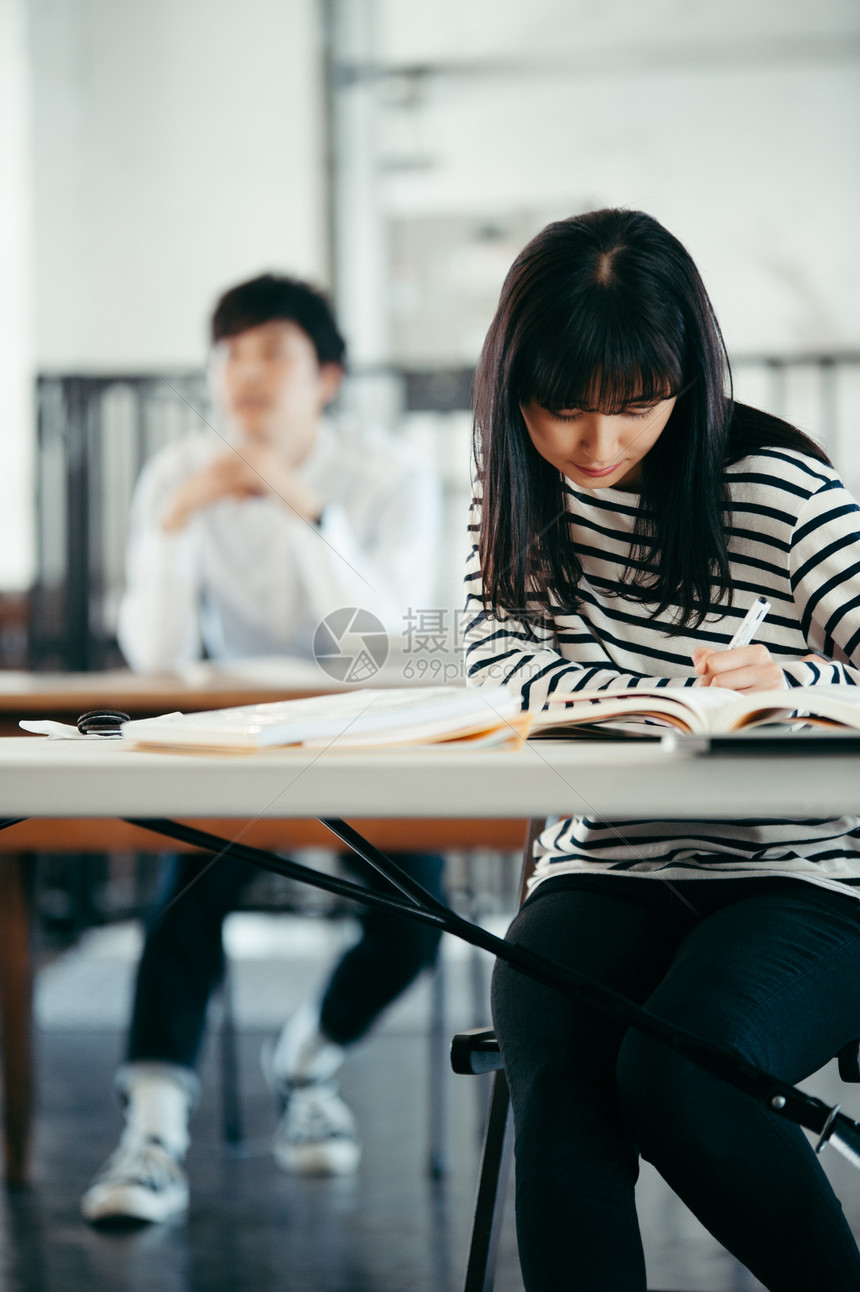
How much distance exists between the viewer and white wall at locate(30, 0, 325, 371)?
3234mm

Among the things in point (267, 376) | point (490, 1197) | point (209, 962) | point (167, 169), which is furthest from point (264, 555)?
point (167, 169)

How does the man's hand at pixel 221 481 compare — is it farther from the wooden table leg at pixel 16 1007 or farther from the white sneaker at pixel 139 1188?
the white sneaker at pixel 139 1188

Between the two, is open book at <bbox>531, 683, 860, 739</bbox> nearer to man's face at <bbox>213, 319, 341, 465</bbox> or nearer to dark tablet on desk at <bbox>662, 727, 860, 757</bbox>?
dark tablet on desk at <bbox>662, 727, 860, 757</bbox>

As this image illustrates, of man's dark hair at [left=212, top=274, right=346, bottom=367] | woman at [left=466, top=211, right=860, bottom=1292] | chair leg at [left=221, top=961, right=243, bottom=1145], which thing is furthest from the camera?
man's dark hair at [left=212, top=274, right=346, bottom=367]

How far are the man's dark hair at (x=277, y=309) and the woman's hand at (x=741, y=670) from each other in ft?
3.81

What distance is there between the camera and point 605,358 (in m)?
0.76

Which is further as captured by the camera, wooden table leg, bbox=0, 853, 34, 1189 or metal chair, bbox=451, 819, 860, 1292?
wooden table leg, bbox=0, 853, 34, 1189

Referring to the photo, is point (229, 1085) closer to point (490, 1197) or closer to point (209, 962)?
point (209, 962)

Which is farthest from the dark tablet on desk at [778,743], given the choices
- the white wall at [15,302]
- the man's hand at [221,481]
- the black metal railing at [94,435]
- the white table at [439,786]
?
the white wall at [15,302]

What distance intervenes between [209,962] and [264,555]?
64 cm

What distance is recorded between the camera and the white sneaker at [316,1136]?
4.50 feet

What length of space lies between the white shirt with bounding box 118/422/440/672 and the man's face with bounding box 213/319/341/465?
0.12 metres

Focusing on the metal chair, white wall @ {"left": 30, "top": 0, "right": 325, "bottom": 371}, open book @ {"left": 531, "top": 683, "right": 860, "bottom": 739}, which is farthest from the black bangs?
white wall @ {"left": 30, "top": 0, "right": 325, "bottom": 371}

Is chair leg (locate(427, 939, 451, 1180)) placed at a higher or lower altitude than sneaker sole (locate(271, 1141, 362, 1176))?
higher
